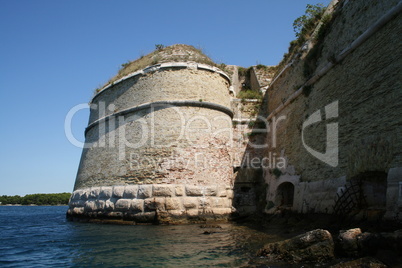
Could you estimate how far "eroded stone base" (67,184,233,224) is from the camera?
909 cm

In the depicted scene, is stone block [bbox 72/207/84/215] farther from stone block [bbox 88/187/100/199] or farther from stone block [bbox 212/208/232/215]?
stone block [bbox 212/208/232/215]

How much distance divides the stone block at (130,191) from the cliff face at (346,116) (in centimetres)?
445

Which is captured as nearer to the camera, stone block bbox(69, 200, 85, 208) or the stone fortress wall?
the stone fortress wall

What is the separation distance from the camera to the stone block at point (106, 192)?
10.2 metres

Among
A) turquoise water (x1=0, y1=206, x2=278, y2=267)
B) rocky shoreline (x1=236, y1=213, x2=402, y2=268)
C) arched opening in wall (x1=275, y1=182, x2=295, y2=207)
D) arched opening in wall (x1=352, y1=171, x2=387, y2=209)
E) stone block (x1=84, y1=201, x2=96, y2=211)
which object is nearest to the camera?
rocky shoreline (x1=236, y1=213, x2=402, y2=268)

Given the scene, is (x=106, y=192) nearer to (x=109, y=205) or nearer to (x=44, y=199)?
(x=109, y=205)

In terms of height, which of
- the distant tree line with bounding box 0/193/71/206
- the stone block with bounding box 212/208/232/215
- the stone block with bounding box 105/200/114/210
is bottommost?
the distant tree line with bounding box 0/193/71/206

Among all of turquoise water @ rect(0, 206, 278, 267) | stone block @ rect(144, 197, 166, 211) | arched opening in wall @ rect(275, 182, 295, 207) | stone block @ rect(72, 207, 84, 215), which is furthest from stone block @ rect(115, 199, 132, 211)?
arched opening in wall @ rect(275, 182, 295, 207)

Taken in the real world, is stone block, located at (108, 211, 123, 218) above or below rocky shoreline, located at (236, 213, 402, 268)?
below

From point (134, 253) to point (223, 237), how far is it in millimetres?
2183

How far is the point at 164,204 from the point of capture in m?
9.12

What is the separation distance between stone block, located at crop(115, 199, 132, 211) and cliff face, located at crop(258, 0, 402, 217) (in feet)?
15.1

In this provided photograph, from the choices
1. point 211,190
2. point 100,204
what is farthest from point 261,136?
point 100,204

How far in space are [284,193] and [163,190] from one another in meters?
3.96
